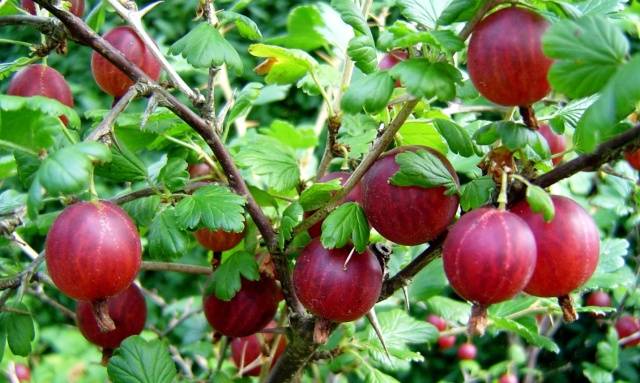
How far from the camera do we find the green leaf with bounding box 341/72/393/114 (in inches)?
23.1

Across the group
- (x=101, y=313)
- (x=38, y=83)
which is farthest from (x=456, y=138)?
(x=38, y=83)

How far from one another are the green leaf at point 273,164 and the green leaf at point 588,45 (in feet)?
1.41

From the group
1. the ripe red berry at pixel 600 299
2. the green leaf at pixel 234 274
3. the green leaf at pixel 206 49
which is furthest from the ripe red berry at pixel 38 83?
the ripe red berry at pixel 600 299

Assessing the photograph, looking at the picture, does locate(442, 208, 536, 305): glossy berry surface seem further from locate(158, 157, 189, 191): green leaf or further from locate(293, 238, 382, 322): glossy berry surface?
locate(158, 157, 189, 191): green leaf

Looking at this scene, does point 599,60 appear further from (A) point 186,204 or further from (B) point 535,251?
(A) point 186,204

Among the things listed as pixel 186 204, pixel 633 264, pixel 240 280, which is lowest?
pixel 633 264

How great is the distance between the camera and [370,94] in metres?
0.59

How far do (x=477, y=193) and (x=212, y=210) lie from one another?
Answer: 256mm

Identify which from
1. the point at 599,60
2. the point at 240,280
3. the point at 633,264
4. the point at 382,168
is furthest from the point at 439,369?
the point at 599,60

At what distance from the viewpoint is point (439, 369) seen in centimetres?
247

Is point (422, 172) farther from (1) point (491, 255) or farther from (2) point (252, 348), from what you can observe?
(2) point (252, 348)

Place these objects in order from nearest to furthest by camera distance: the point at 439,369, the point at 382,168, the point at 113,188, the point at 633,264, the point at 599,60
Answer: the point at 599,60 → the point at 382,168 → the point at 633,264 → the point at 439,369 → the point at 113,188

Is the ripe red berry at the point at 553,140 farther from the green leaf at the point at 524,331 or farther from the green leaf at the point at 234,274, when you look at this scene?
the green leaf at the point at 234,274

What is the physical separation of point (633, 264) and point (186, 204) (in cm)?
175
